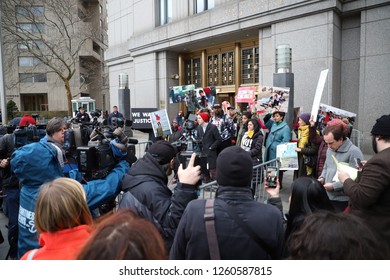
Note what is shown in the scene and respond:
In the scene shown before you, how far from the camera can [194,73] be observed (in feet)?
57.8

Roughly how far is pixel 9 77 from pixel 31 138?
41245mm

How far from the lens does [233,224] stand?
1.85 metres

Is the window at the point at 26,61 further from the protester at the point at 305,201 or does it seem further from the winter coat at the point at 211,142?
the protester at the point at 305,201

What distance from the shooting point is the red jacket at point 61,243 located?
5.67 ft

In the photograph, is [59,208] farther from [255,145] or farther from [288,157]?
[255,145]

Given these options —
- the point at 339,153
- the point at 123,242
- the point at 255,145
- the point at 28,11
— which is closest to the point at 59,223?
the point at 123,242

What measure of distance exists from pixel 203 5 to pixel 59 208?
15.3 meters

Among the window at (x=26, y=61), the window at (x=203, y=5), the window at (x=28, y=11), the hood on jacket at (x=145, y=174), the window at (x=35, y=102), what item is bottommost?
the hood on jacket at (x=145, y=174)

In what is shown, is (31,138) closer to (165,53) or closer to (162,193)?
(162,193)

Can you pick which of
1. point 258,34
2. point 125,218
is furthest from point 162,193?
point 258,34

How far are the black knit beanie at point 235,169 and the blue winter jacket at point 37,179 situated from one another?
4.31 feet

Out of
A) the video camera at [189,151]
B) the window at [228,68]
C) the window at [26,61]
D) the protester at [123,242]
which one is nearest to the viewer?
the protester at [123,242]

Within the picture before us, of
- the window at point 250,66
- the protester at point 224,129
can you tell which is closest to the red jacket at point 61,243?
the protester at point 224,129

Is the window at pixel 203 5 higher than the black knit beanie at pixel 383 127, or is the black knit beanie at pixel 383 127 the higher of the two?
the window at pixel 203 5
